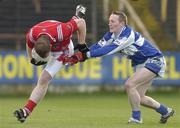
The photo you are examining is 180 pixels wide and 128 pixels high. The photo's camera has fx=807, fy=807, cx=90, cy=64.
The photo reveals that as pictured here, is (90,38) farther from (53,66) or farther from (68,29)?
(68,29)

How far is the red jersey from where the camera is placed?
13688mm

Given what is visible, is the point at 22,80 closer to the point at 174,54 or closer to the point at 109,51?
the point at 174,54

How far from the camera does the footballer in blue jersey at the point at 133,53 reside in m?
14.2

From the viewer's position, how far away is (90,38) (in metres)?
27.6

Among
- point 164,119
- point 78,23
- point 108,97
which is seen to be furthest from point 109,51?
point 108,97

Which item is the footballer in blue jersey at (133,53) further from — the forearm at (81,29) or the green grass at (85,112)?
the green grass at (85,112)

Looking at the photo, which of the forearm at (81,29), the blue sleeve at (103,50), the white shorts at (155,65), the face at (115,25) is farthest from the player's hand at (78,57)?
the white shorts at (155,65)

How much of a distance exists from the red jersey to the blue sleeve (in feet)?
1.69

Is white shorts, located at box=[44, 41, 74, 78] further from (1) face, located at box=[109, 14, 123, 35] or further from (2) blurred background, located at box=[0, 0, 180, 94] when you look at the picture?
(2) blurred background, located at box=[0, 0, 180, 94]

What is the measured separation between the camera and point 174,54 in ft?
89.5

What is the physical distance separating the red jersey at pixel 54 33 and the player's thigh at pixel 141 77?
1.38 metres

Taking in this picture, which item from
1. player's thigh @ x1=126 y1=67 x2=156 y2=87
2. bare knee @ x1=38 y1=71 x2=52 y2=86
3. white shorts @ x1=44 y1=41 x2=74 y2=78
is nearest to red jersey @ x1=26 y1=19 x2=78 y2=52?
white shorts @ x1=44 y1=41 x2=74 y2=78

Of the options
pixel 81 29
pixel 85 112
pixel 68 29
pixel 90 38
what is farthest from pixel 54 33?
pixel 90 38

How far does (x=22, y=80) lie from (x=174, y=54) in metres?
5.21
